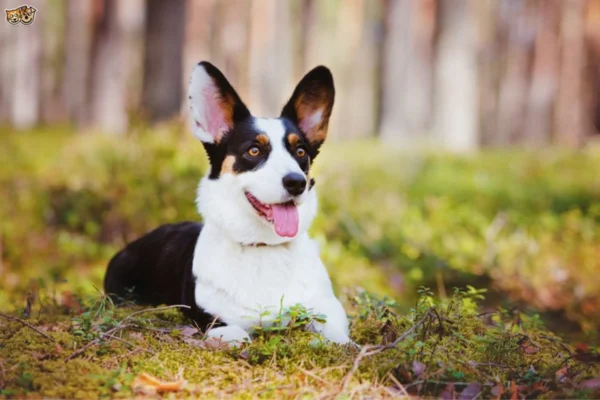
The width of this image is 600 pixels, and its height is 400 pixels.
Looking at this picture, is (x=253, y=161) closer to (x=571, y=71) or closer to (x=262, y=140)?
(x=262, y=140)

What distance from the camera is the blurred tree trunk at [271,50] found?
25.3 m

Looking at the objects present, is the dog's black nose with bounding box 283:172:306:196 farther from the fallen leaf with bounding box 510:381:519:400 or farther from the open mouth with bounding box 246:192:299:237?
the fallen leaf with bounding box 510:381:519:400

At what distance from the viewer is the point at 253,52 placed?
29344 mm

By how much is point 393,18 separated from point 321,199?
1694 cm

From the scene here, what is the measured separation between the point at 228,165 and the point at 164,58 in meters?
13.7

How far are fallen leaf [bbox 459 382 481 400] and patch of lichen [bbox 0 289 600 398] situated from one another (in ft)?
0.15

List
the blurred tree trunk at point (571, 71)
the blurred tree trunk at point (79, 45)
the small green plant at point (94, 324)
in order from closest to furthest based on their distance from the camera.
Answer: the small green plant at point (94, 324) → the blurred tree trunk at point (79, 45) → the blurred tree trunk at point (571, 71)

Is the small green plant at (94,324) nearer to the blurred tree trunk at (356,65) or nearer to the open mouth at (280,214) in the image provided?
the open mouth at (280,214)

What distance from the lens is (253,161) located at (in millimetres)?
3838

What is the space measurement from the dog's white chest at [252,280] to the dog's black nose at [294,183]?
43 cm

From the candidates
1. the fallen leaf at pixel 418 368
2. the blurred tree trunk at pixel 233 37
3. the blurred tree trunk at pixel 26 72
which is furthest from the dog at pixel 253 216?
the blurred tree trunk at pixel 26 72

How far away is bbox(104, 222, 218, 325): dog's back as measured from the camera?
438 centimetres

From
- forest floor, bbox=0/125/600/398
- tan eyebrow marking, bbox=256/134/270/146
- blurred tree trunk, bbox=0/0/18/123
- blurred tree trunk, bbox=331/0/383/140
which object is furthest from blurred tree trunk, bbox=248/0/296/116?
tan eyebrow marking, bbox=256/134/270/146

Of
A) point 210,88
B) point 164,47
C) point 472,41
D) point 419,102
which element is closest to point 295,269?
point 210,88
